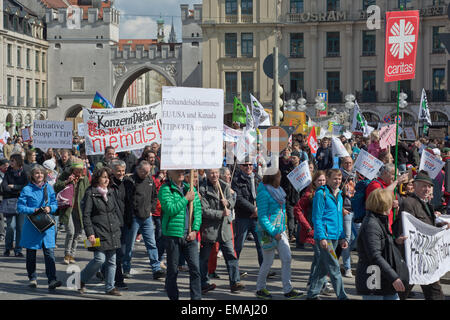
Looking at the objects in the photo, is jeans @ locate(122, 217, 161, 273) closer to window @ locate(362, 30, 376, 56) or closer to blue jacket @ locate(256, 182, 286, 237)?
blue jacket @ locate(256, 182, 286, 237)

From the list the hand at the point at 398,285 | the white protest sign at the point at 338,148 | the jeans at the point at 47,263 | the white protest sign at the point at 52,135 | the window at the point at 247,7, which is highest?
the window at the point at 247,7

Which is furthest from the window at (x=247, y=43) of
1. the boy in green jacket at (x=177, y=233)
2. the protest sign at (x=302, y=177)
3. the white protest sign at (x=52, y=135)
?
the boy in green jacket at (x=177, y=233)

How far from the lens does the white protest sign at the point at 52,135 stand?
16.2 meters

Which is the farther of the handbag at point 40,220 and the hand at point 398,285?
the handbag at point 40,220

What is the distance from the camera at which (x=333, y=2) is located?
5178 cm

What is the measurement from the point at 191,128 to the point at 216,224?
1.57 metres

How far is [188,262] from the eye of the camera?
7.91m

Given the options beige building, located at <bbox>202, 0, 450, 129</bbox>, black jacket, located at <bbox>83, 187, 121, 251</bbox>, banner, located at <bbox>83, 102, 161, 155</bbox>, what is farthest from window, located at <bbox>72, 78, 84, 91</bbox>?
black jacket, located at <bbox>83, 187, 121, 251</bbox>

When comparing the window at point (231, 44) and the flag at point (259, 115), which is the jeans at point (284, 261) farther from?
the window at point (231, 44)

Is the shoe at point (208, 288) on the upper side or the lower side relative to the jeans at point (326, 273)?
lower

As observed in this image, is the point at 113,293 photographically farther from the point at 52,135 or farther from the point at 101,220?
the point at 52,135

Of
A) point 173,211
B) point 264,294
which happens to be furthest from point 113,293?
point 264,294

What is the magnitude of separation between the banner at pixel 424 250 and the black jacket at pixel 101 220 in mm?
3706

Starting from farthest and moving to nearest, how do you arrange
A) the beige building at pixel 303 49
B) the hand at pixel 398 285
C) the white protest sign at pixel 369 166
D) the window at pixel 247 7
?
the window at pixel 247 7, the beige building at pixel 303 49, the white protest sign at pixel 369 166, the hand at pixel 398 285
